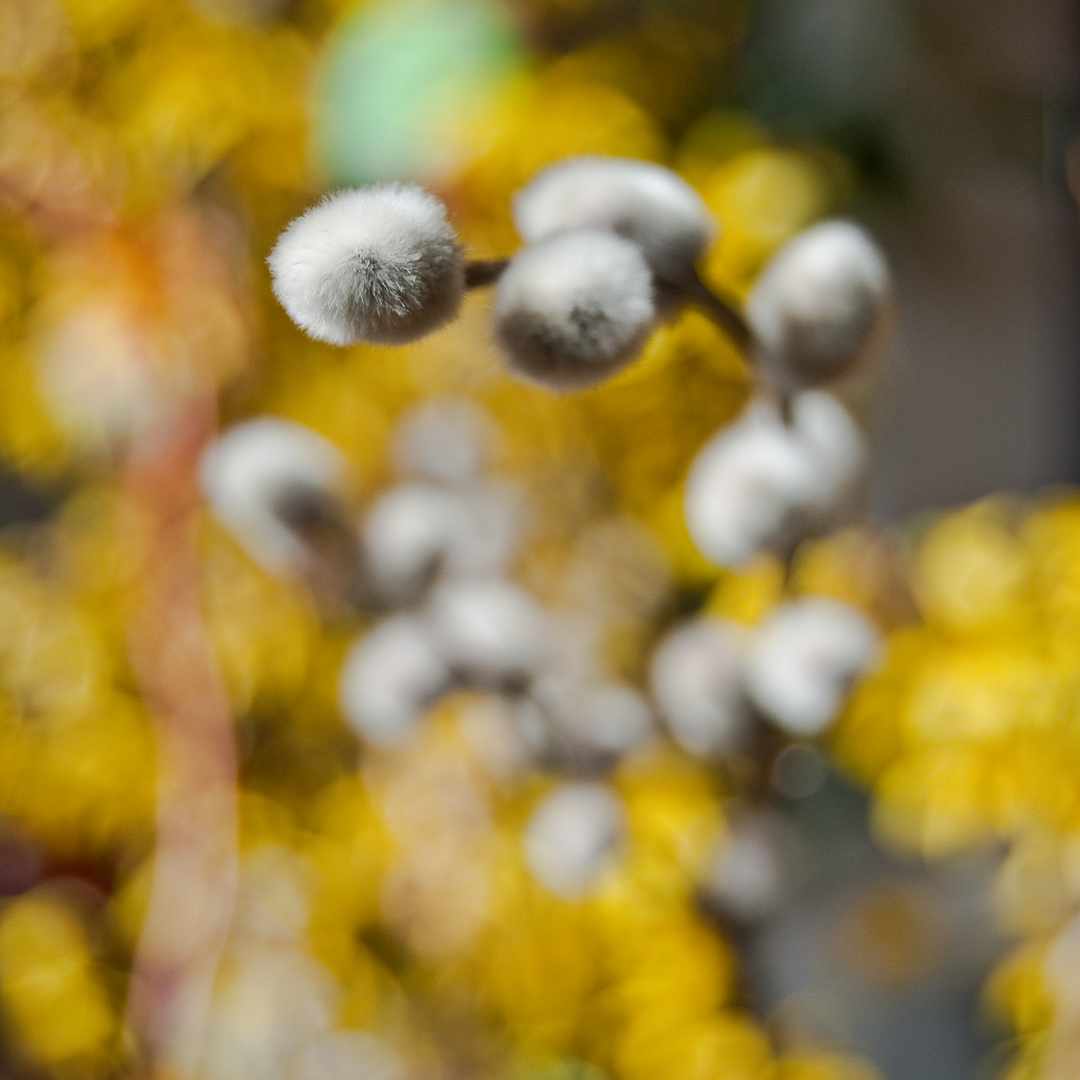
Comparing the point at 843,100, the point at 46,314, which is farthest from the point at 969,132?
the point at 46,314

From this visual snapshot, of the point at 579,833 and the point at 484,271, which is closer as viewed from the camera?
the point at 484,271

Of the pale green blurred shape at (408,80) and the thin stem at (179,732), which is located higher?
the pale green blurred shape at (408,80)

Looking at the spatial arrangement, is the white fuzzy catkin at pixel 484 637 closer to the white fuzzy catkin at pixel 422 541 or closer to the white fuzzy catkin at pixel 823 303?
the white fuzzy catkin at pixel 422 541

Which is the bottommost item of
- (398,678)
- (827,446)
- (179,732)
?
(179,732)

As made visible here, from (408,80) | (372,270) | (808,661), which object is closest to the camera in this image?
(372,270)

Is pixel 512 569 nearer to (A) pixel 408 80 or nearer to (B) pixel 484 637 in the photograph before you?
(B) pixel 484 637

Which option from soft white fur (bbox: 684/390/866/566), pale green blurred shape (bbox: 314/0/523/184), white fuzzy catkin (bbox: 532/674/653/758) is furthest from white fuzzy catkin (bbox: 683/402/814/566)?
pale green blurred shape (bbox: 314/0/523/184)

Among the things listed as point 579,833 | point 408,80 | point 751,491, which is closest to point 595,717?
point 579,833

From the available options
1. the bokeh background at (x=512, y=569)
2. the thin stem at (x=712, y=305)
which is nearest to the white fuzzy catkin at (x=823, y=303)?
the thin stem at (x=712, y=305)
